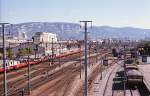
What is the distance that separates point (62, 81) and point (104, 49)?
262ft

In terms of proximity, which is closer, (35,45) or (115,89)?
(115,89)

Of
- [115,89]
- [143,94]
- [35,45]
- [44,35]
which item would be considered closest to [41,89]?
[115,89]

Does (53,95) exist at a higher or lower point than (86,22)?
lower

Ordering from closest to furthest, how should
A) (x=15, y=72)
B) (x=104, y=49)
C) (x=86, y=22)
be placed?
1. (x=86, y=22)
2. (x=15, y=72)
3. (x=104, y=49)

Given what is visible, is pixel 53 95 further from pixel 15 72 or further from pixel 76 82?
pixel 15 72

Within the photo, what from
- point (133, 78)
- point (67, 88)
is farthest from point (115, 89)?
point (67, 88)

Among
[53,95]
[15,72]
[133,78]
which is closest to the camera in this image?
[53,95]

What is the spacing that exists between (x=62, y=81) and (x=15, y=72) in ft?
49.2

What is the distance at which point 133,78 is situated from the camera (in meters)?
46.5

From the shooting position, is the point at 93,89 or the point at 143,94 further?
the point at 93,89

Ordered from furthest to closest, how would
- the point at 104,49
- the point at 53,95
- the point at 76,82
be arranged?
the point at 104,49
the point at 76,82
the point at 53,95

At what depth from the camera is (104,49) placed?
5379 inches

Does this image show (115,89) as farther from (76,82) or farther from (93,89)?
(76,82)

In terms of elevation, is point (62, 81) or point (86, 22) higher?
point (86, 22)
